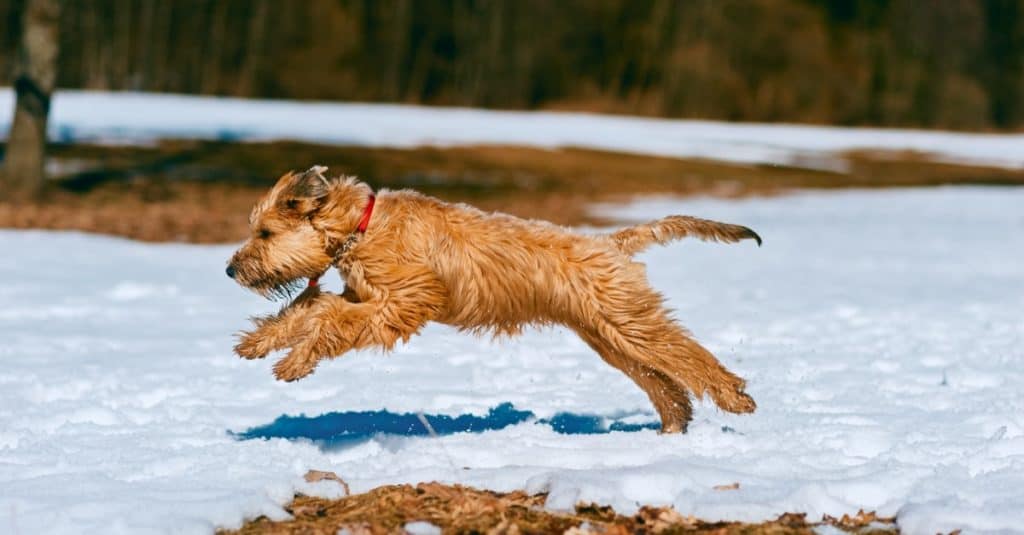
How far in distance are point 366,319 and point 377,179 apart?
17.0 meters

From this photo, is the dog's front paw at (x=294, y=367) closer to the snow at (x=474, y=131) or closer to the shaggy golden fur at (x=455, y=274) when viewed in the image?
the shaggy golden fur at (x=455, y=274)

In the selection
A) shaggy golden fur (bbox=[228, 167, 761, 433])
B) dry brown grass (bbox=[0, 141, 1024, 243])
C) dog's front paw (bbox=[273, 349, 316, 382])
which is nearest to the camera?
dog's front paw (bbox=[273, 349, 316, 382])

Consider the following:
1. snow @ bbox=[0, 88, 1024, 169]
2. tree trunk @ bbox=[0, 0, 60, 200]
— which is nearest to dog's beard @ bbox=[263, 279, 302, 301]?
tree trunk @ bbox=[0, 0, 60, 200]

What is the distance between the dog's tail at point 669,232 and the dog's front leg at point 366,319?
0.95m

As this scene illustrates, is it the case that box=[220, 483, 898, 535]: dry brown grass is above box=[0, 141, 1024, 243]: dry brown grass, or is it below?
above

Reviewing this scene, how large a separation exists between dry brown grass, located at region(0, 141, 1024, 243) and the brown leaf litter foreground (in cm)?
1109

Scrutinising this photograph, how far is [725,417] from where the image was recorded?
21.7ft

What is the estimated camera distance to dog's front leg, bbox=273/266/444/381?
5.59 metres

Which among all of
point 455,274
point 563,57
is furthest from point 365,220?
point 563,57

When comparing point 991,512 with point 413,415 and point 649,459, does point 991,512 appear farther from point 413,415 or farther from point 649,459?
point 413,415

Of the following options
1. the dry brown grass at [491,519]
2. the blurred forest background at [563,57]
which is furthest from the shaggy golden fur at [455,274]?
the blurred forest background at [563,57]

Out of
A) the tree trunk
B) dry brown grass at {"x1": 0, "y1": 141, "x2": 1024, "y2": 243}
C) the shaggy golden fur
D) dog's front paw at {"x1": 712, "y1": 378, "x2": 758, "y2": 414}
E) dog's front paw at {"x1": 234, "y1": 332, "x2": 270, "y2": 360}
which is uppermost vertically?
the shaggy golden fur

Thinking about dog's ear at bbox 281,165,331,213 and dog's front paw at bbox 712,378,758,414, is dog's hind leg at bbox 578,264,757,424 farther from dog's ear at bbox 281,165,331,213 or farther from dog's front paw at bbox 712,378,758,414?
dog's ear at bbox 281,165,331,213

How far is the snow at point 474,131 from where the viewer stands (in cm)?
2939
